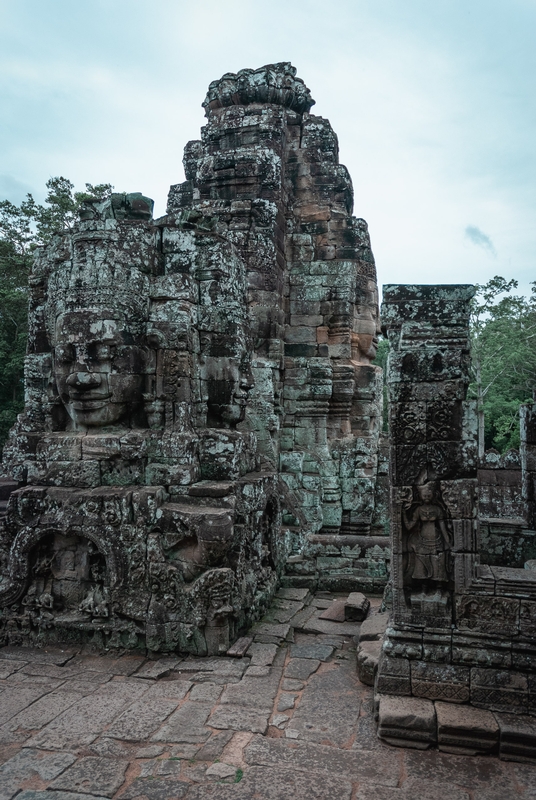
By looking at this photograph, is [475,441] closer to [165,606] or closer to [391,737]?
[391,737]

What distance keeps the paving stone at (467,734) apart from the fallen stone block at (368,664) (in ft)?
2.76

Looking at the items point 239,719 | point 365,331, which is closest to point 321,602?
point 239,719

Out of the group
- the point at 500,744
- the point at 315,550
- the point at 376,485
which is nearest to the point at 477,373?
the point at 376,485

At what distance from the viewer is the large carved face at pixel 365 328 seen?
10.3 metres

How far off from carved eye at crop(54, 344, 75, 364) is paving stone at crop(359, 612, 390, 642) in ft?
12.2

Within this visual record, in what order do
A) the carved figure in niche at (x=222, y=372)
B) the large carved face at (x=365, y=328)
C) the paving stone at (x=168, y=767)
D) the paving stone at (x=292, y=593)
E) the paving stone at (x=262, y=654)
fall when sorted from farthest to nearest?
1. the large carved face at (x=365, y=328)
2. the paving stone at (x=292, y=593)
3. the carved figure in niche at (x=222, y=372)
4. the paving stone at (x=262, y=654)
5. the paving stone at (x=168, y=767)

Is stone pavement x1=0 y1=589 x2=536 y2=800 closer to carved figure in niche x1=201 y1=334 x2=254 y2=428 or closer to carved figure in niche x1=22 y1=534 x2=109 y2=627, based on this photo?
carved figure in niche x1=22 y1=534 x2=109 y2=627

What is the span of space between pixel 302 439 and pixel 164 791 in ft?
22.6

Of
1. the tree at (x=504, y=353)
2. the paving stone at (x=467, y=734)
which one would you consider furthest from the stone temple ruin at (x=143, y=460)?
the tree at (x=504, y=353)

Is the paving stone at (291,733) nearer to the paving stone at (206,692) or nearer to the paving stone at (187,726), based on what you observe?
the paving stone at (187,726)

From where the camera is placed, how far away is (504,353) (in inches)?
926

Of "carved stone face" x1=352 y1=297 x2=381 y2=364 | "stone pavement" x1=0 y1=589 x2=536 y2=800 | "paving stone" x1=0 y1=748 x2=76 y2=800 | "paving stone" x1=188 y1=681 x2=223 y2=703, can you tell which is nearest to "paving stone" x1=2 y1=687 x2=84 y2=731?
"stone pavement" x1=0 y1=589 x2=536 y2=800

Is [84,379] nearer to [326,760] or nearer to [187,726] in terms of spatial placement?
[187,726]

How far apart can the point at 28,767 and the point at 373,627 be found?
3.10 m
